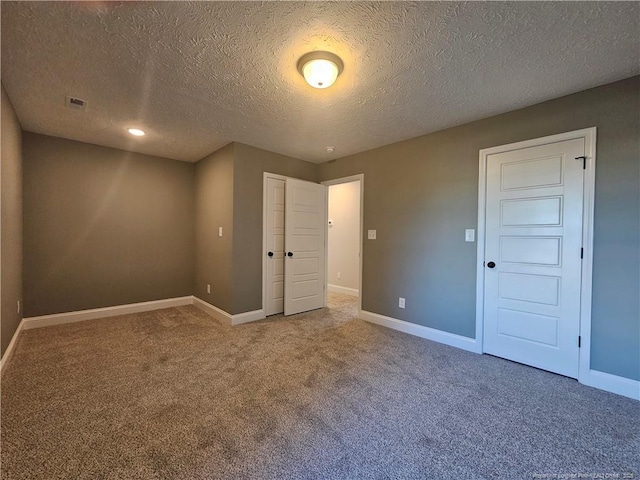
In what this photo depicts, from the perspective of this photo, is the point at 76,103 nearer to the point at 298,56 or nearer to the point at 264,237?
the point at 298,56

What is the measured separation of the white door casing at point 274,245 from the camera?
13.3ft

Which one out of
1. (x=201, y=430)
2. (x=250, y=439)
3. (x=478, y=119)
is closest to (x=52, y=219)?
(x=201, y=430)

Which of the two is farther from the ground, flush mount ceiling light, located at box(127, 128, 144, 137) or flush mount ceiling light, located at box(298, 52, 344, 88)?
flush mount ceiling light, located at box(127, 128, 144, 137)

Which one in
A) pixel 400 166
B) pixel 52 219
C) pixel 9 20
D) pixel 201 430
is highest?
pixel 9 20

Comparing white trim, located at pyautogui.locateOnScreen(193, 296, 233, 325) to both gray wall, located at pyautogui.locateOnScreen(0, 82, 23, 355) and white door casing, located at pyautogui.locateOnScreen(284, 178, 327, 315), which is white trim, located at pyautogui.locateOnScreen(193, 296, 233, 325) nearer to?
white door casing, located at pyautogui.locateOnScreen(284, 178, 327, 315)

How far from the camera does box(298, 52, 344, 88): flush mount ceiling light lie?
1874 mm

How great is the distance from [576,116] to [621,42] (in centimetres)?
72

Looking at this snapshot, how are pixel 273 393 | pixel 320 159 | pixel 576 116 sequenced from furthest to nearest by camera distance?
1. pixel 320 159
2. pixel 576 116
3. pixel 273 393

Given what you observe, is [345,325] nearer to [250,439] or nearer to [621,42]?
[250,439]

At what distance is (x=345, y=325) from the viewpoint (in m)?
3.77

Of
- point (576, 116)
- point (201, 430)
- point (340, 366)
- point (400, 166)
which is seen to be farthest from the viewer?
point (400, 166)

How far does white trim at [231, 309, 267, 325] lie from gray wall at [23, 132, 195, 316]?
1.58m

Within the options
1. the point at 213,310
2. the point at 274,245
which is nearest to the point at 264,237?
the point at 274,245

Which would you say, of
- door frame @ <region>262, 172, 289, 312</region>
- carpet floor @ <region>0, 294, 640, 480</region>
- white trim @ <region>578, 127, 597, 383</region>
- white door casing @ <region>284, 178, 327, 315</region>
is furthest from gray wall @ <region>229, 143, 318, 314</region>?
white trim @ <region>578, 127, 597, 383</region>
